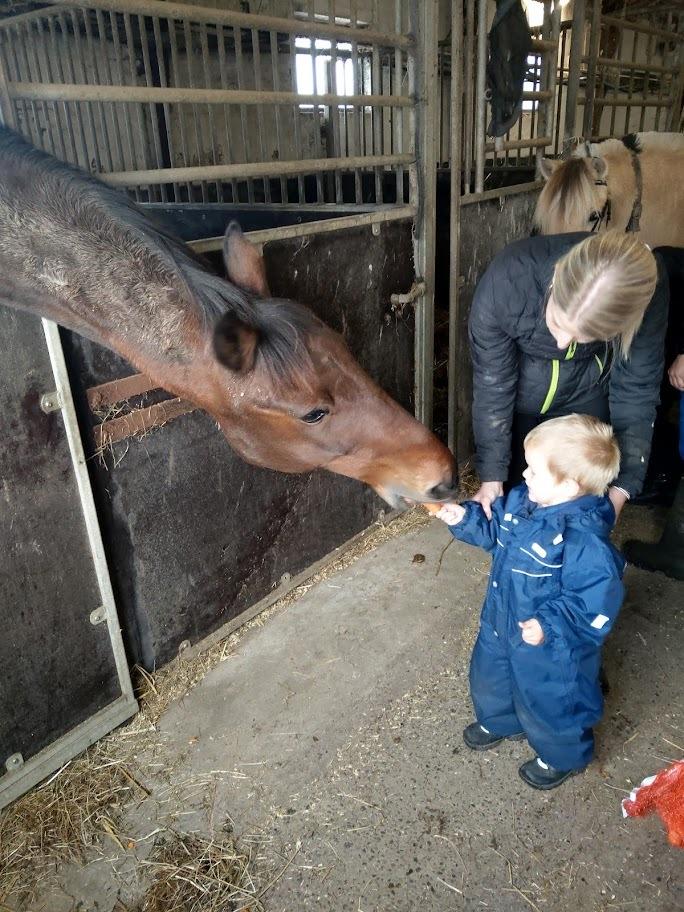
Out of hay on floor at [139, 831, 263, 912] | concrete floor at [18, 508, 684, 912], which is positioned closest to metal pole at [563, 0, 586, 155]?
concrete floor at [18, 508, 684, 912]

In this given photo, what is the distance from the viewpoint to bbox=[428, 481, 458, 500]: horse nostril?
199 centimetres

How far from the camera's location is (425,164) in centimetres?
301

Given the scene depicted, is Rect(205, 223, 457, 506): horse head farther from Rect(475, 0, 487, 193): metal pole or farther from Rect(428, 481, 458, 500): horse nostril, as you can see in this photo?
Rect(475, 0, 487, 193): metal pole

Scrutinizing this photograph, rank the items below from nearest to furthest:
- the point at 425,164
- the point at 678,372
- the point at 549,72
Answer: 1. the point at 678,372
2. the point at 425,164
3. the point at 549,72

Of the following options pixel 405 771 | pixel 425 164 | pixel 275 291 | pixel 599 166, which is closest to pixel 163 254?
pixel 275 291

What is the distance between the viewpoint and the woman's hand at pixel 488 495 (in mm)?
2045

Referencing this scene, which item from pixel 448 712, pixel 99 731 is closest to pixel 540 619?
pixel 448 712

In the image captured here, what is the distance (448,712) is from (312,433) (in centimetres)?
111

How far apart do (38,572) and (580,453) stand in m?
1.58

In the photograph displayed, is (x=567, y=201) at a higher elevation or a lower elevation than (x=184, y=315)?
higher

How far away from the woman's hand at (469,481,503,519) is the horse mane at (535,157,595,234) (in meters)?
1.10

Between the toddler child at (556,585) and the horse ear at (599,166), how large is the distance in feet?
8.56

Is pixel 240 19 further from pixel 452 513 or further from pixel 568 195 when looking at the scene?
pixel 452 513

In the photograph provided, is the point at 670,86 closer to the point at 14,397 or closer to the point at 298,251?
the point at 298,251
